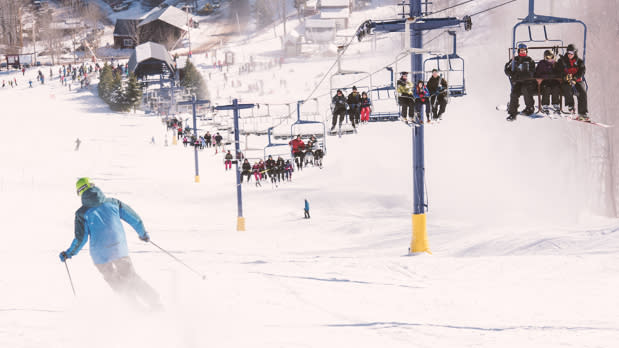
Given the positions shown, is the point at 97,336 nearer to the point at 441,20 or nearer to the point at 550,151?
the point at 441,20

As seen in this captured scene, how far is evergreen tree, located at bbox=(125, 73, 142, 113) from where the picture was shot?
59.6 meters

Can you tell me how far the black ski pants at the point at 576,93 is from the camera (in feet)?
30.5

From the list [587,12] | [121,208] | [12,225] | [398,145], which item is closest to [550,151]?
[587,12]

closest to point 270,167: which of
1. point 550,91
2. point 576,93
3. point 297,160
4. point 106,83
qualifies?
point 297,160

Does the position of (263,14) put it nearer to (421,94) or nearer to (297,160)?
(297,160)

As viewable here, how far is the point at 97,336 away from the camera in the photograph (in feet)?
21.8

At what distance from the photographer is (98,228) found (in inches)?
269

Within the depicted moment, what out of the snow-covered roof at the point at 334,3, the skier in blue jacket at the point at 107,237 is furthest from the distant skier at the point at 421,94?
the snow-covered roof at the point at 334,3

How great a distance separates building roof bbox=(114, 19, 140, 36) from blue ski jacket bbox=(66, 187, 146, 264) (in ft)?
290

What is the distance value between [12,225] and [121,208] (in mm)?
12047

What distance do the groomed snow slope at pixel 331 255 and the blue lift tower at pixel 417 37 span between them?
1841 millimetres

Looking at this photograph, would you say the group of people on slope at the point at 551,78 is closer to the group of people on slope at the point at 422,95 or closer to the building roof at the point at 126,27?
the group of people on slope at the point at 422,95

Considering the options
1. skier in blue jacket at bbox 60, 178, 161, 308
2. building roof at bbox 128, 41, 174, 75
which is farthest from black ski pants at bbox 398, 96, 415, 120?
building roof at bbox 128, 41, 174, 75

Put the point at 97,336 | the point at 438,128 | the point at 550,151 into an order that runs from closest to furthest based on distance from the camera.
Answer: the point at 97,336 → the point at 550,151 → the point at 438,128
